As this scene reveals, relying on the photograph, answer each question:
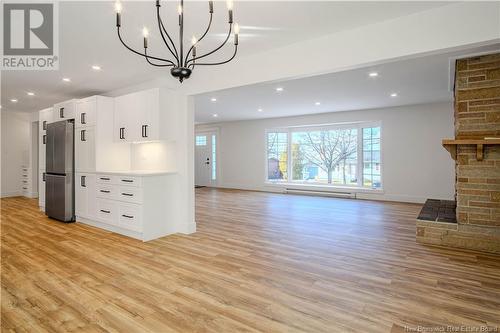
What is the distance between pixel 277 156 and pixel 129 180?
5705 mm

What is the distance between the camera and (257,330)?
1.79m

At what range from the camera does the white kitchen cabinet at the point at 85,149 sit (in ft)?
14.7

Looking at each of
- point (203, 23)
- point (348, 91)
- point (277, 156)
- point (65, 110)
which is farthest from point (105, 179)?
point (277, 156)

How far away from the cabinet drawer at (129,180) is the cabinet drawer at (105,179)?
5.8 inches

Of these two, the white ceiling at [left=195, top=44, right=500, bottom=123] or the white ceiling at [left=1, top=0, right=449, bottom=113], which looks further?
the white ceiling at [left=195, top=44, right=500, bottom=123]

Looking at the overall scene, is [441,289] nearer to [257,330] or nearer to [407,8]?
[257,330]

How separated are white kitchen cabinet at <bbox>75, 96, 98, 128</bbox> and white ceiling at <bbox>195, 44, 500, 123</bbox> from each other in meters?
1.89

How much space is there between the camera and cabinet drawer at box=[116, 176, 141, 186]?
3.71 meters

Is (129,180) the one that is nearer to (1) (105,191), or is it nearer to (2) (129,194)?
(2) (129,194)

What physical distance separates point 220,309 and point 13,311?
154 centimetres

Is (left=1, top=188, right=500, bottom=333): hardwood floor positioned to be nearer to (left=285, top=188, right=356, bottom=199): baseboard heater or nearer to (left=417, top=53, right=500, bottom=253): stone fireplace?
(left=417, top=53, right=500, bottom=253): stone fireplace

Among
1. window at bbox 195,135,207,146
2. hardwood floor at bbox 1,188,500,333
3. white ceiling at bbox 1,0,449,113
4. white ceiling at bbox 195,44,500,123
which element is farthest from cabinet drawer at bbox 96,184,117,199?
window at bbox 195,135,207,146

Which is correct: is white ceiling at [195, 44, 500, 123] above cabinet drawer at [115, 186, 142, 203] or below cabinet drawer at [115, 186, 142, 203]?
above

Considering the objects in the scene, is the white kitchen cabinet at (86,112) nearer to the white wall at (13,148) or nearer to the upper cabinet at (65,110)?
the upper cabinet at (65,110)
